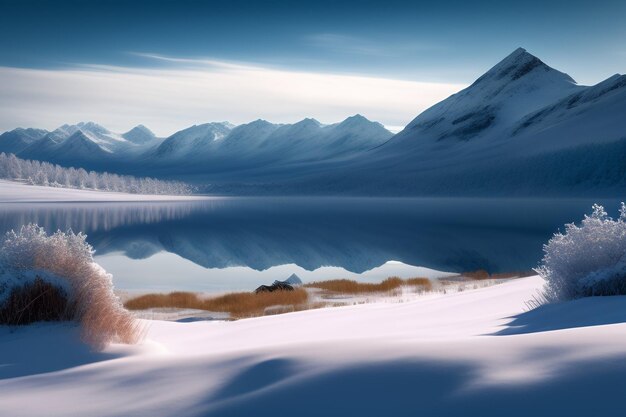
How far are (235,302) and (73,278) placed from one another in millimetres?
14922

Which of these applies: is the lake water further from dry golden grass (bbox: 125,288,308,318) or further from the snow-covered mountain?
the snow-covered mountain

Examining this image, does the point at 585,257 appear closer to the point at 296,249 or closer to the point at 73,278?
the point at 73,278

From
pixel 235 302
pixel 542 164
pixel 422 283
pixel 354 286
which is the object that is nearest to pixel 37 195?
pixel 354 286

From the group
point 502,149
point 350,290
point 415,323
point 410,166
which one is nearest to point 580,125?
point 502,149

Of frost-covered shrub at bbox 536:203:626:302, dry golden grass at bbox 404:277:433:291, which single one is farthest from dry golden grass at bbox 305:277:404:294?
frost-covered shrub at bbox 536:203:626:302

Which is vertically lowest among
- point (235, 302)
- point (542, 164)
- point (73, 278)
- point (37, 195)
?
point (235, 302)

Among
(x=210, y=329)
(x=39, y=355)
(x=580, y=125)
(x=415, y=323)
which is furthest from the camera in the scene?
(x=580, y=125)

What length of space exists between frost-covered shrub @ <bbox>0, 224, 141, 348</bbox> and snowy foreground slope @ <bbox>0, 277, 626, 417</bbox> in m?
0.56

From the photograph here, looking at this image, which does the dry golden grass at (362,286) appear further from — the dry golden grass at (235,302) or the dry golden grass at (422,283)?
Answer: the dry golden grass at (235,302)

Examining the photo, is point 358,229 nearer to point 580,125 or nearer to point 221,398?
point 221,398

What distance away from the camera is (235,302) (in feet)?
77.6

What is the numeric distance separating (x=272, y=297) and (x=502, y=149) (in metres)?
171

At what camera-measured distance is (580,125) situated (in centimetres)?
17275

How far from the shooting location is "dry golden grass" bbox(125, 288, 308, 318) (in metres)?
22.1
